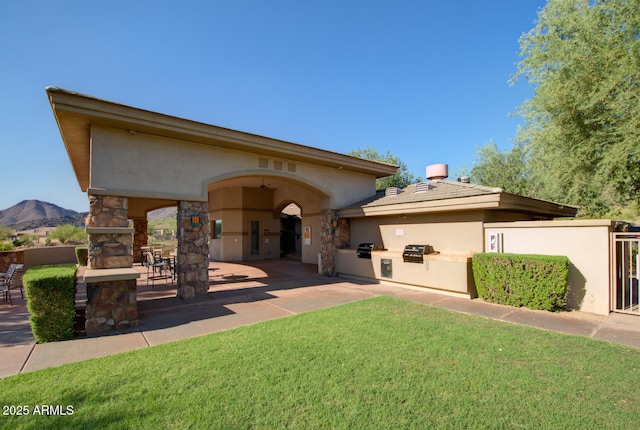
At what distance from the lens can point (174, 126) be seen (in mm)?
7504

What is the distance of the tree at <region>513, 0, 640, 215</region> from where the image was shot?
817 centimetres

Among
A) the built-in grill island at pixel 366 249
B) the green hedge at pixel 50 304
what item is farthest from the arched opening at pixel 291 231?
the green hedge at pixel 50 304

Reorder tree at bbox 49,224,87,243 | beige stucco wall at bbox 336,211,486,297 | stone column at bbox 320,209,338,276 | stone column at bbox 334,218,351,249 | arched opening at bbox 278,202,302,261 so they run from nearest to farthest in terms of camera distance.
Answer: beige stucco wall at bbox 336,211,486,297 < stone column at bbox 320,209,338,276 < stone column at bbox 334,218,351,249 < arched opening at bbox 278,202,302,261 < tree at bbox 49,224,87,243

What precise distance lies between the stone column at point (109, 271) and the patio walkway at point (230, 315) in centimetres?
44

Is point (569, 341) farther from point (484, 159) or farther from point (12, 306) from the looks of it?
point (484, 159)

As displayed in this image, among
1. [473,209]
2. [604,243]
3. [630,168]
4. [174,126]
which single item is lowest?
[604,243]

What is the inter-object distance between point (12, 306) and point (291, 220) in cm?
1550

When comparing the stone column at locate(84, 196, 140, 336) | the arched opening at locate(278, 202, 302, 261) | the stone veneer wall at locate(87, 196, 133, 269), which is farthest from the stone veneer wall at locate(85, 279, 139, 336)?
the arched opening at locate(278, 202, 302, 261)

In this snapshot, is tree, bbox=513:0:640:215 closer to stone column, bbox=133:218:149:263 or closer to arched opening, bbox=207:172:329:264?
arched opening, bbox=207:172:329:264

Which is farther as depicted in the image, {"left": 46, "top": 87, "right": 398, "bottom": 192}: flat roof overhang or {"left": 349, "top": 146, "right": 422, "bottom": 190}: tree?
{"left": 349, "top": 146, "right": 422, "bottom": 190}: tree

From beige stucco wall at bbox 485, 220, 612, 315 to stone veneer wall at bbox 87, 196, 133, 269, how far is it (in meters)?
9.63

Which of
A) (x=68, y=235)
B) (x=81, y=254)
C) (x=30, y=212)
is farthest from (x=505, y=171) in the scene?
(x=30, y=212)

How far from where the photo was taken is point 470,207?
8180 mm

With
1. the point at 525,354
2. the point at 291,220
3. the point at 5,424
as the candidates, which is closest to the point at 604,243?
the point at 525,354
